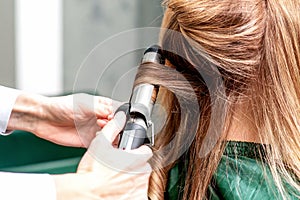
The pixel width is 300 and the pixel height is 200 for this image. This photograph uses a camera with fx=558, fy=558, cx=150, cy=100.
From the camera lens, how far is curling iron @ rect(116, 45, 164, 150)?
2.12 ft

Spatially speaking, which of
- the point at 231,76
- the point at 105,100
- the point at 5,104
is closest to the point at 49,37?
the point at 5,104

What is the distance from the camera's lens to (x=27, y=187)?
67cm

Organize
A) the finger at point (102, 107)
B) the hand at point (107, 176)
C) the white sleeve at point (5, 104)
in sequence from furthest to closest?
the white sleeve at point (5, 104)
the finger at point (102, 107)
the hand at point (107, 176)

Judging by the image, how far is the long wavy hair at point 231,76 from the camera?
2.38 feet

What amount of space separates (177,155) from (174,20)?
0.19m

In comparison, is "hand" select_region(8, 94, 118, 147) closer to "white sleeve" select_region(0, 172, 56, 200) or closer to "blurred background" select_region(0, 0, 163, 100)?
"white sleeve" select_region(0, 172, 56, 200)

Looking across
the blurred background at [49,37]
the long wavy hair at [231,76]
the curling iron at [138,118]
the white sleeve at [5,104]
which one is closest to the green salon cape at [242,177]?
the long wavy hair at [231,76]

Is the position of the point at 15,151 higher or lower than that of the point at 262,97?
lower

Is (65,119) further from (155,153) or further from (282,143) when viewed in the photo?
(282,143)

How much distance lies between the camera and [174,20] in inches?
29.9

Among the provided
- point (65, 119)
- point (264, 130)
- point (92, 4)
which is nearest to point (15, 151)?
point (65, 119)

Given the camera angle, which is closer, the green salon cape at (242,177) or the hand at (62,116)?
the green salon cape at (242,177)

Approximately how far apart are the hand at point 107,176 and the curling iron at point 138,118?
11 mm

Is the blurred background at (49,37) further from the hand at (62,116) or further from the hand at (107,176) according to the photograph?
the hand at (107,176)
